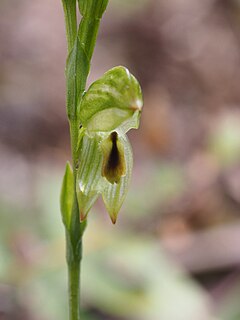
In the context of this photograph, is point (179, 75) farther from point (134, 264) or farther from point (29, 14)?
point (134, 264)

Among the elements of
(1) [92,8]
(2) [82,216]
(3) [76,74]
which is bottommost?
(2) [82,216]

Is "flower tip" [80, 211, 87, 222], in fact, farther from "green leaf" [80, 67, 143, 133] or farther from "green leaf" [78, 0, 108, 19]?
"green leaf" [78, 0, 108, 19]

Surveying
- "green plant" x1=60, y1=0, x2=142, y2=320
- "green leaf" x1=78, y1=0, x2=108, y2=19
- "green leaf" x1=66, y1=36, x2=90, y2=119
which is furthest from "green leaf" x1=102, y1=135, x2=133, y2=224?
"green leaf" x1=78, y1=0, x2=108, y2=19

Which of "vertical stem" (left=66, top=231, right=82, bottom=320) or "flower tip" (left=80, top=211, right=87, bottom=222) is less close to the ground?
"flower tip" (left=80, top=211, right=87, bottom=222)

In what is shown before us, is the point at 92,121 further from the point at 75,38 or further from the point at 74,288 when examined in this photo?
the point at 74,288

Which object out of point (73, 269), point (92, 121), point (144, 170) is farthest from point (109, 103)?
point (144, 170)

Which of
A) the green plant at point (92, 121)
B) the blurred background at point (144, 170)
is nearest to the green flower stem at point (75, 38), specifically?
the green plant at point (92, 121)
